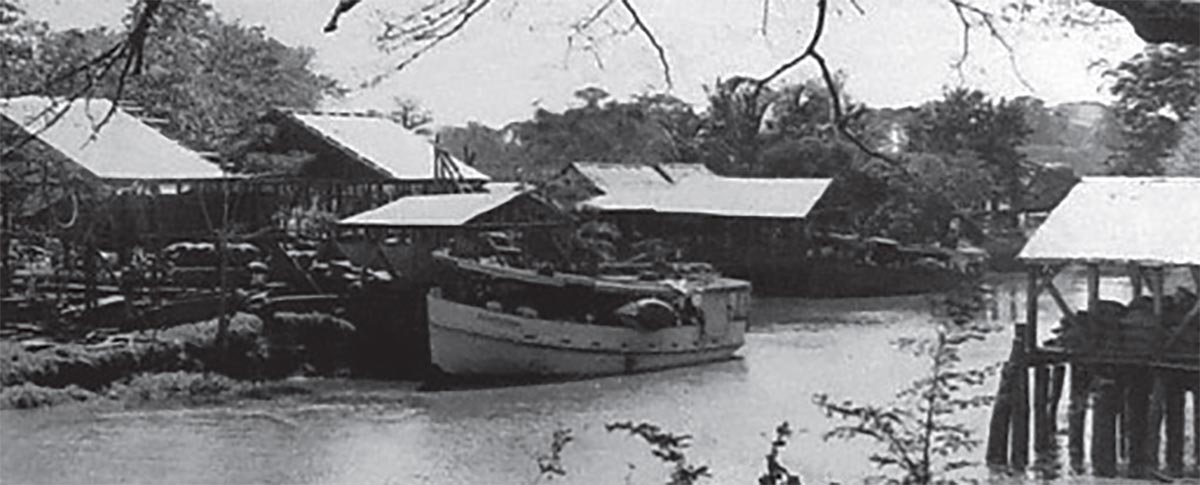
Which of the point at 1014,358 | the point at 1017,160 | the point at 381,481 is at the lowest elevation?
the point at 381,481

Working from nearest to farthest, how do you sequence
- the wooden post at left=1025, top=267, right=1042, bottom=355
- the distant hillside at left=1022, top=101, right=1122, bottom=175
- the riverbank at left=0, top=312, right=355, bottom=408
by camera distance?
the distant hillside at left=1022, top=101, right=1122, bottom=175
the wooden post at left=1025, top=267, right=1042, bottom=355
the riverbank at left=0, top=312, right=355, bottom=408

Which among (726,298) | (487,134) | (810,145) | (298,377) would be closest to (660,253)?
(726,298)

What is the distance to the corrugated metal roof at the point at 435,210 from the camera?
5.84 m

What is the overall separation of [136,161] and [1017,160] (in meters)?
2.04

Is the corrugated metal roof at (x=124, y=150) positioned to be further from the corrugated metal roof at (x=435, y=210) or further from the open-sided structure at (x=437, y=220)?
the corrugated metal roof at (x=435, y=210)

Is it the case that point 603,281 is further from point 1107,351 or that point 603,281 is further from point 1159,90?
point 1159,90

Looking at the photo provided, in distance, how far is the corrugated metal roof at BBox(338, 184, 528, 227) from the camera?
5836mm

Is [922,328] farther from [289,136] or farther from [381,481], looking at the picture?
[289,136]

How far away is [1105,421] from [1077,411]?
0.21 ft

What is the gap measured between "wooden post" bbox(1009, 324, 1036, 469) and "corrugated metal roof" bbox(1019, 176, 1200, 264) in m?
0.47

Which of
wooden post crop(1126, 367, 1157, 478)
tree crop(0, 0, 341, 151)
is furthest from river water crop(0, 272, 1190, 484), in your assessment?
tree crop(0, 0, 341, 151)

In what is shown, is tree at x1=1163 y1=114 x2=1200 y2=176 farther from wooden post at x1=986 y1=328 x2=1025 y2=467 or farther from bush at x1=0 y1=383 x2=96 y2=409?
bush at x1=0 y1=383 x2=96 y2=409

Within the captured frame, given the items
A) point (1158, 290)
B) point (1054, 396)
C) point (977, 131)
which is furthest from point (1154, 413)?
point (977, 131)

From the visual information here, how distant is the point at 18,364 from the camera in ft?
15.9
